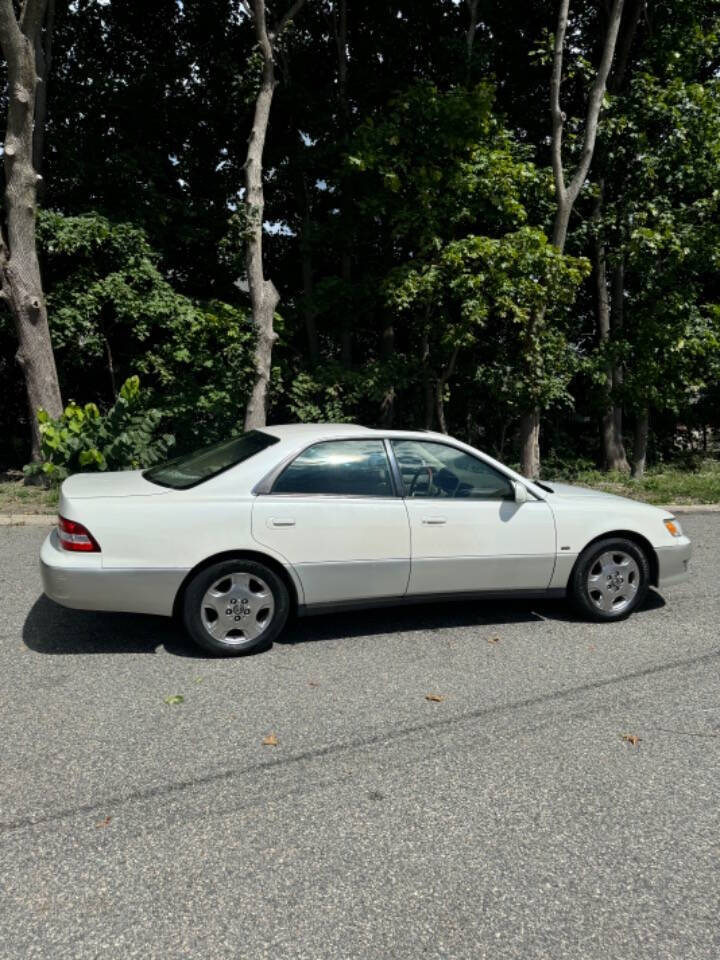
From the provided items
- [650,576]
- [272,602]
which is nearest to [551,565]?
[650,576]

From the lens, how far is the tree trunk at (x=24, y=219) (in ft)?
33.3


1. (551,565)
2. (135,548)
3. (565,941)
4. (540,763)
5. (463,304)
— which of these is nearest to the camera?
(565,941)

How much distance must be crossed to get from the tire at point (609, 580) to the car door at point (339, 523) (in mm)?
1359

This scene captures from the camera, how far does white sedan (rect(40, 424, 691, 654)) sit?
4.25 m

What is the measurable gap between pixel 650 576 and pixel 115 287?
382 inches

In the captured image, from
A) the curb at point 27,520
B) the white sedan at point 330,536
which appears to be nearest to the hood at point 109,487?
the white sedan at point 330,536

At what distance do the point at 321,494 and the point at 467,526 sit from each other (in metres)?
1.02

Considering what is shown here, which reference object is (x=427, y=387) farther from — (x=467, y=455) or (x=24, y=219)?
(x=467, y=455)

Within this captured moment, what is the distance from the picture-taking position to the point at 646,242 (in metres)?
12.6

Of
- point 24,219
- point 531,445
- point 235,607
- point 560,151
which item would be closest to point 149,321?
point 24,219

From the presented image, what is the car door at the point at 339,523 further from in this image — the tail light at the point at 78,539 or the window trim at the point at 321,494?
the tail light at the point at 78,539

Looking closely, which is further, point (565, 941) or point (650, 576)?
point (650, 576)

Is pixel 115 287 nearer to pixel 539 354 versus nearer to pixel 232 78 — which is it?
pixel 232 78

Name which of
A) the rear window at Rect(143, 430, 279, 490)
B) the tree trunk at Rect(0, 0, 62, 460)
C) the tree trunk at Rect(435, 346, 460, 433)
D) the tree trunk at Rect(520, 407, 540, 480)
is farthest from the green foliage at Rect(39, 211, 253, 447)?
the rear window at Rect(143, 430, 279, 490)
